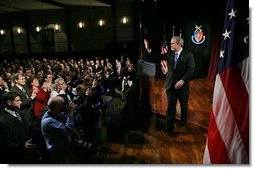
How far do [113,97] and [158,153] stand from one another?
209 centimetres

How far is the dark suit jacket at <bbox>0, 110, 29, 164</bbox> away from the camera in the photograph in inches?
85.8

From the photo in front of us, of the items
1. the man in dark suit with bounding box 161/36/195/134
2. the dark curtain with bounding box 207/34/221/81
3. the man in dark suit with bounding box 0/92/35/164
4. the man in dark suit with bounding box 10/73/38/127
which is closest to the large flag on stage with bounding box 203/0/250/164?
the man in dark suit with bounding box 161/36/195/134

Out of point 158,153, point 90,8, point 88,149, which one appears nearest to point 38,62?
point 90,8

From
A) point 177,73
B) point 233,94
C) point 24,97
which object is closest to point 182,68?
point 177,73

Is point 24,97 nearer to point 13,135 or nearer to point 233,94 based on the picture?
point 13,135

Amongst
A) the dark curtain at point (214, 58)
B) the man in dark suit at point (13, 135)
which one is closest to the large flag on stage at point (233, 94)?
the man in dark suit at point (13, 135)

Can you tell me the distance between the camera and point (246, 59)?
5.97 feet

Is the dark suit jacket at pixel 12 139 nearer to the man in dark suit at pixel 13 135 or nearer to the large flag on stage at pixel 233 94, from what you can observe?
the man in dark suit at pixel 13 135

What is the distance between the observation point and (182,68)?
10.7 ft

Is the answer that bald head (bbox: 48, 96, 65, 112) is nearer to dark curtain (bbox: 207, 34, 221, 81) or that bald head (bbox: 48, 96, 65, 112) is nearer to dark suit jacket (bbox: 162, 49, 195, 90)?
dark suit jacket (bbox: 162, 49, 195, 90)

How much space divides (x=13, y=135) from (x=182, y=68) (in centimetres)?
222

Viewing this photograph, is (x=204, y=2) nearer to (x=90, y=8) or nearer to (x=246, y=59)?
(x=90, y=8)

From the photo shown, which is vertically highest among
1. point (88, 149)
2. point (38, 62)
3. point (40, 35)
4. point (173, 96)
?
point (40, 35)

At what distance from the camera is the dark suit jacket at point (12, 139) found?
2.18 m
